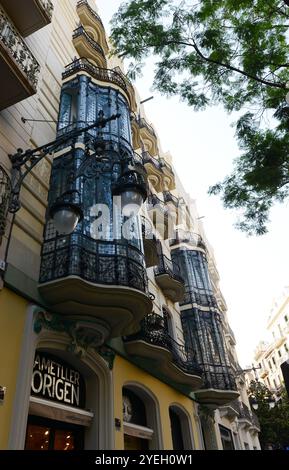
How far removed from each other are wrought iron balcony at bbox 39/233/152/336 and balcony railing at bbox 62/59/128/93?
656 cm

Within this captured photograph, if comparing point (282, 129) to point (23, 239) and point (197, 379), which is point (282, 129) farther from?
point (197, 379)

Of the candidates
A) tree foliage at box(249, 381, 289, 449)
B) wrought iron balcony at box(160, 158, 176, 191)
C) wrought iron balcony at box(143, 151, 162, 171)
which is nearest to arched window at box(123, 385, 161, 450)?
wrought iron balcony at box(143, 151, 162, 171)

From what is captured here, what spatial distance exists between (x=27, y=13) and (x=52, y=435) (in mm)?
10653

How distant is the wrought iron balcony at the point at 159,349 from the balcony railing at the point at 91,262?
2.61 m

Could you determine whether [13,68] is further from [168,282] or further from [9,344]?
[168,282]

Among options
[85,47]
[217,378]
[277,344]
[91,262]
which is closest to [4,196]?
[91,262]

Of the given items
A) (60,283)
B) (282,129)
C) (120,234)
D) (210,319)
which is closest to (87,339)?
(60,283)

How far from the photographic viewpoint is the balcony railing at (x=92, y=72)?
41.7 feet

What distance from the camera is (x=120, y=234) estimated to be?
939 cm

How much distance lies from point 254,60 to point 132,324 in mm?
6927

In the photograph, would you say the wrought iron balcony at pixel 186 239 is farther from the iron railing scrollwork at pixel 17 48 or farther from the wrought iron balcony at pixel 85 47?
the iron railing scrollwork at pixel 17 48

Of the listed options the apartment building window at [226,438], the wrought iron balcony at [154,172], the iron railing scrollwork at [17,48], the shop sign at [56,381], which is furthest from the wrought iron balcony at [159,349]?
the wrought iron balcony at [154,172]

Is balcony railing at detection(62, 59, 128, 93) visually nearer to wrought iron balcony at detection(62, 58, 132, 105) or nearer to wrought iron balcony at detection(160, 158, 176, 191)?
wrought iron balcony at detection(62, 58, 132, 105)

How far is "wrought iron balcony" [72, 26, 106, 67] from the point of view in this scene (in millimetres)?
15062
